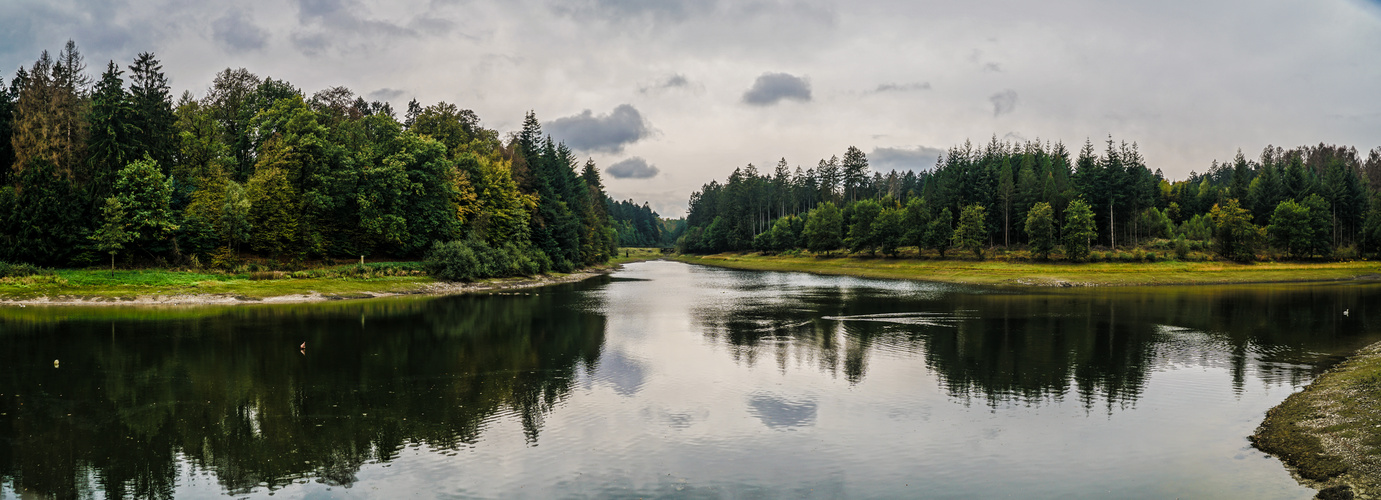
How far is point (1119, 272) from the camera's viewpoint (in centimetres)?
7400

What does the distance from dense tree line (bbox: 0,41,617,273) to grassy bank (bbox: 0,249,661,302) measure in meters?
3.54

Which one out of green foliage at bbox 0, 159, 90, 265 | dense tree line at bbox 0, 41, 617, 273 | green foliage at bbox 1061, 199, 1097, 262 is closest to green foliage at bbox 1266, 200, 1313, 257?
green foliage at bbox 1061, 199, 1097, 262

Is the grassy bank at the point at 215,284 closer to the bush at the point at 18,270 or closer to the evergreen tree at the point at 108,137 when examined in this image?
the bush at the point at 18,270

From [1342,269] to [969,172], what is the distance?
45.6m

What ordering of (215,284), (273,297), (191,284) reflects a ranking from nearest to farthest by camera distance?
(273,297), (191,284), (215,284)

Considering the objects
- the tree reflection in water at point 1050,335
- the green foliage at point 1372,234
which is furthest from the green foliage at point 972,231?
the green foliage at point 1372,234

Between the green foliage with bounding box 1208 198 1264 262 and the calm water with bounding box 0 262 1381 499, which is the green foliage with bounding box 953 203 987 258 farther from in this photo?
the calm water with bounding box 0 262 1381 499

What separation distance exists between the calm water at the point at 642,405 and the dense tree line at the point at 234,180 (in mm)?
15138

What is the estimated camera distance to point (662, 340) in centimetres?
3203

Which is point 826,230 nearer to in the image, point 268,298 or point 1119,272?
point 1119,272

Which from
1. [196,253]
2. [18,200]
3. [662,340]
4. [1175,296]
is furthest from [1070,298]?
[18,200]

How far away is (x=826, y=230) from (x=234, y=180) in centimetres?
8743

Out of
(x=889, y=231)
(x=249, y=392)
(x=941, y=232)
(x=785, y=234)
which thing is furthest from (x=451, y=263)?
(x=785, y=234)

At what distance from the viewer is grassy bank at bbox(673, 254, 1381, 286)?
69.6 m
